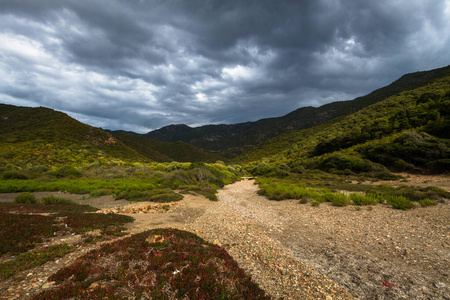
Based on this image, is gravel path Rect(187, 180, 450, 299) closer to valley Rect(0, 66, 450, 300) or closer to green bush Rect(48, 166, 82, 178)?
valley Rect(0, 66, 450, 300)

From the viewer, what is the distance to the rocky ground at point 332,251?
3.92 m

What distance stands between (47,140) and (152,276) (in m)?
56.3

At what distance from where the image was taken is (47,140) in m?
41.9

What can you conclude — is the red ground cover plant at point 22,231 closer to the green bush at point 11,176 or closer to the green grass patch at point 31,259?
the green grass patch at point 31,259

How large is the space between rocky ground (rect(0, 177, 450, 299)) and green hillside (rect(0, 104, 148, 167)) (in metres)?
35.9

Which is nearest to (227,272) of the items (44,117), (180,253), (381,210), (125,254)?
(180,253)

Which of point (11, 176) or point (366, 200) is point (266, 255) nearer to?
point (366, 200)

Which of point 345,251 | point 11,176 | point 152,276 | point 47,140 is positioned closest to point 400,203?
point 345,251

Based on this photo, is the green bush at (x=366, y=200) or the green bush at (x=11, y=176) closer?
the green bush at (x=366, y=200)

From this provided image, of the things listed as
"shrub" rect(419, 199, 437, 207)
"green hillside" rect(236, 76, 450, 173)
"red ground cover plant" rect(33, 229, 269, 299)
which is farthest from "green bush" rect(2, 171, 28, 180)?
"green hillside" rect(236, 76, 450, 173)

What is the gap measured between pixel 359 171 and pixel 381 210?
733 inches

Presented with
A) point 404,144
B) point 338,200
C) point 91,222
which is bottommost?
point 338,200

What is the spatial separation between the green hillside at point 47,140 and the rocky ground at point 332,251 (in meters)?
35.9

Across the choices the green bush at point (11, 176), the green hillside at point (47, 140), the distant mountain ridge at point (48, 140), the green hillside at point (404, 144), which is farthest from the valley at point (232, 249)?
the distant mountain ridge at point (48, 140)
